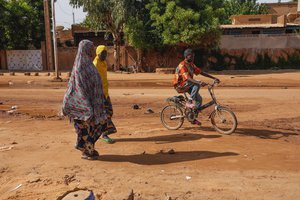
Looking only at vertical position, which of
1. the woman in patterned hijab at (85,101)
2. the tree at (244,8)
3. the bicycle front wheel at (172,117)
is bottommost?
the bicycle front wheel at (172,117)

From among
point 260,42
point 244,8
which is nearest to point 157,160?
point 260,42

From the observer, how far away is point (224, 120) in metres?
7.13

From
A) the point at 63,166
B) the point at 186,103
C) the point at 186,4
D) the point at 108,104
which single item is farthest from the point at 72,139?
the point at 186,4

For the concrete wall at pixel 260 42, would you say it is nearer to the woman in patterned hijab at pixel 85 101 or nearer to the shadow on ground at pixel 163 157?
the shadow on ground at pixel 163 157

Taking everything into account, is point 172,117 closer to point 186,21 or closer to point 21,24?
point 186,21

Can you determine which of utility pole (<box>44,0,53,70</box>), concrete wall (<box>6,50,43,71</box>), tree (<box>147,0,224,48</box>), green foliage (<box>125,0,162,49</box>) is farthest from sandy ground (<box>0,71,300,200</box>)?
concrete wall (<box>6,50,43,71</box>)

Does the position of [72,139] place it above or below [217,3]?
below

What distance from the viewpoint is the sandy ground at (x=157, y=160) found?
447cm

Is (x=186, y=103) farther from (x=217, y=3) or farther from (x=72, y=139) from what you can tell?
(x=217, y=3)

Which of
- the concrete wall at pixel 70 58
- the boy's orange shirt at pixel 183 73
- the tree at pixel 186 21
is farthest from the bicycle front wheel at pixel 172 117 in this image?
the concrete wall at pixel 70 58

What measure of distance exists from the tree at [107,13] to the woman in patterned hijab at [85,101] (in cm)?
1788

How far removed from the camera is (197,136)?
709 cm

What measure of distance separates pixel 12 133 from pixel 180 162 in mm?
4189

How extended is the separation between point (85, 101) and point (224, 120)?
10.2 ft
